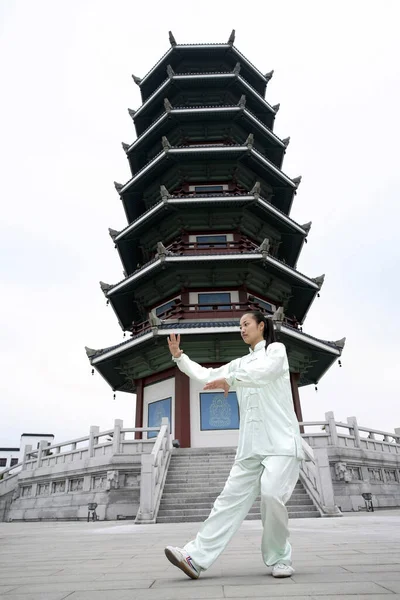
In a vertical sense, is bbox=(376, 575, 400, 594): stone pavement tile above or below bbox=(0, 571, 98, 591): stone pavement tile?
above

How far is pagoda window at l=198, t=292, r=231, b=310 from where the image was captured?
15766mm

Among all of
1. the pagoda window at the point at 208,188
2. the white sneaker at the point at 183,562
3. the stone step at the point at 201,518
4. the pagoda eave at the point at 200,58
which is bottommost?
the stone step at the point at 201,518

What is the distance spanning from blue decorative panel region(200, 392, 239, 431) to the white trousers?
11.5 meters

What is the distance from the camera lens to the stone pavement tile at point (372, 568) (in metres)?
2.47

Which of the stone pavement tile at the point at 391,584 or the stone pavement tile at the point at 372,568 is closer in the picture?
the stone pavement tile at the point at 391,584

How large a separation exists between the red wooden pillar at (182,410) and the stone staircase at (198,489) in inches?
67.4

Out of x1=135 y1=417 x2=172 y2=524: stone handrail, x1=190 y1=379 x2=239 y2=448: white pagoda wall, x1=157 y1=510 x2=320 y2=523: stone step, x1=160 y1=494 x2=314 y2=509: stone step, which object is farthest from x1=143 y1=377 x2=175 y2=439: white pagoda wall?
x1=157 y1=510 x2=320 y2=523: stone step

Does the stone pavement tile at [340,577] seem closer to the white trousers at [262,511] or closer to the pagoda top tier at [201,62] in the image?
the white trousers at [262,511]

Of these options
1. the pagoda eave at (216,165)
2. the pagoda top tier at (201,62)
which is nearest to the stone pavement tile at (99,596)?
the pagoda eave at (216,165)

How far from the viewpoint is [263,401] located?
2721 millimetres

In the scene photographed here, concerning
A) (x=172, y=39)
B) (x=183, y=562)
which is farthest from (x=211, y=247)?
(x=183, y=562)

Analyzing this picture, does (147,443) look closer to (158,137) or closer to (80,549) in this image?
(80,549)

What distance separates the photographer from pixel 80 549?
14.3ft

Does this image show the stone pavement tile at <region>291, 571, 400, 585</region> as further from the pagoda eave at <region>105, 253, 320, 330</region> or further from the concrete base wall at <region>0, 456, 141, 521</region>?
the pagoda eave at <region>105, 253, 320, 330</region>
